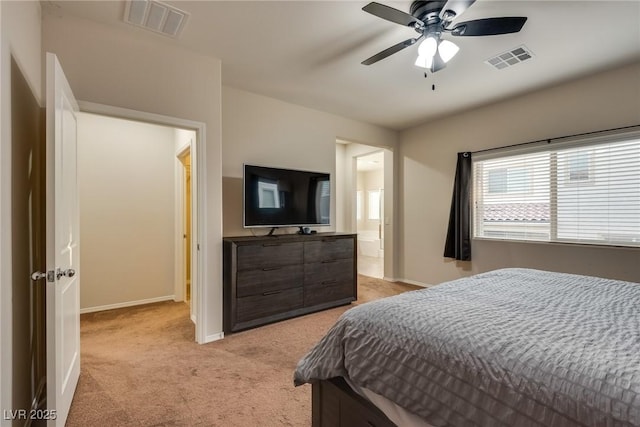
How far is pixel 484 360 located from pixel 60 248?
205cm

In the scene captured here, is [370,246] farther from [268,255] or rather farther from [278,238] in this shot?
[268,255]

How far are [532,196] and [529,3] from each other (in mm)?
2339

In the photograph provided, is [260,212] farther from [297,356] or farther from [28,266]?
[28,266]

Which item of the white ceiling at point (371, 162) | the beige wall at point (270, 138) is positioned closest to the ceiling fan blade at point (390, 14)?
the beige wall at point (270, 138)

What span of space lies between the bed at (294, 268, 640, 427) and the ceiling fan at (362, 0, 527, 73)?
1631 mm

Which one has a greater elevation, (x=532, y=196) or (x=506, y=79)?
(x=506, y=79)

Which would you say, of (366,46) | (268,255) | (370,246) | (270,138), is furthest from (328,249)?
(370,246)

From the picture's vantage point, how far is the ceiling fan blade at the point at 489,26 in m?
1.82

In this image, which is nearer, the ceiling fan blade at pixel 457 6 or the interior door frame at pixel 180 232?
the ceiling fan blade at pixel 457 6

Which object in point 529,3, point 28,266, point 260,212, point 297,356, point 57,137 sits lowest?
point 297,356

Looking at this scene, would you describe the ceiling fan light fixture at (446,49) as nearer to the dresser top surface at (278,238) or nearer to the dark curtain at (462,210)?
the dresser top surface at (278,238)

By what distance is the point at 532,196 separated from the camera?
3658 millimetres

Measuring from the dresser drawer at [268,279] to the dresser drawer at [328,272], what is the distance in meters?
0.11

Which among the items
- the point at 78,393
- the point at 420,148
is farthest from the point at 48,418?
the point at 420,148
